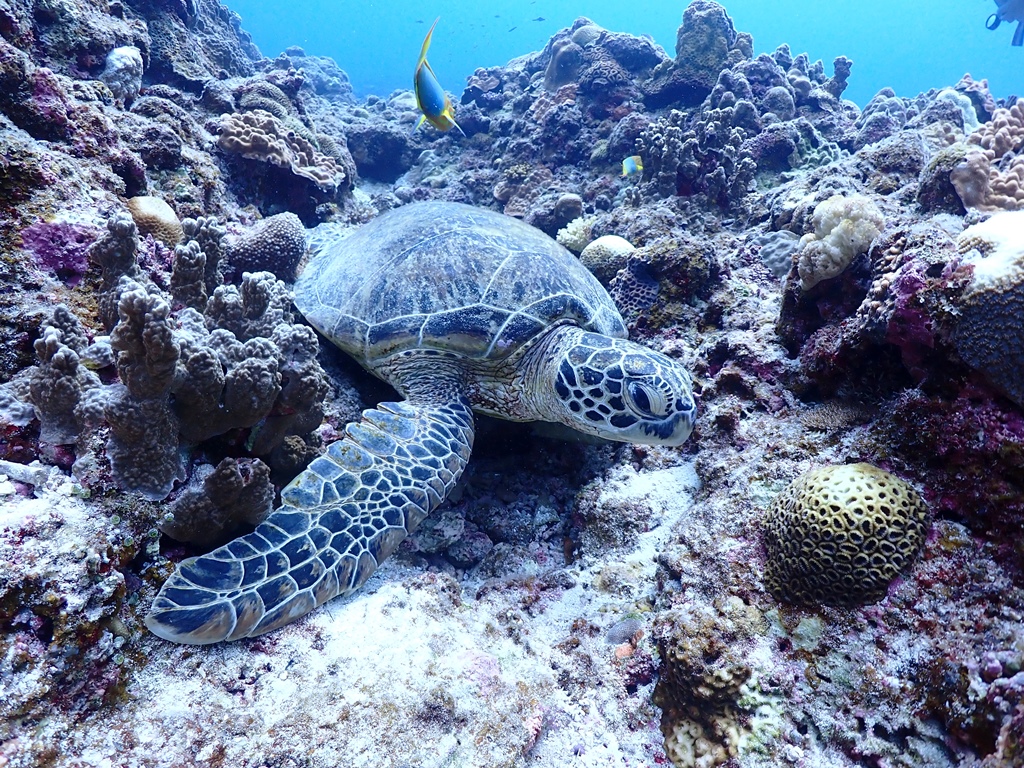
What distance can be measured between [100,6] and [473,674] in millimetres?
7069

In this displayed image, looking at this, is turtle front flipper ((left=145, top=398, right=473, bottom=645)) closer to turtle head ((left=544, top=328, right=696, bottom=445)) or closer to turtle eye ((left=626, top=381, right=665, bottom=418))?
turtle head ((left=544, top=328, right=696, bottom=445))

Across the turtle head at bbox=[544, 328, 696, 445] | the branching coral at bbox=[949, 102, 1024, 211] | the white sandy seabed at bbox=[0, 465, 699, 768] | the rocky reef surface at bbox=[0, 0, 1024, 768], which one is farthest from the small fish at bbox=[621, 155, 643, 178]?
the white sandy seabed at bbox=[0, 465, 699, 768]

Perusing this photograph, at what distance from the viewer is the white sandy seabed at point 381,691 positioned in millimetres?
1237

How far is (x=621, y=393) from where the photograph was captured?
2.49 m

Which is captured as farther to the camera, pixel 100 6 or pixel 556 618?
pixel 100 6

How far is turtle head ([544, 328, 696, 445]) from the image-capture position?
2.41 metres

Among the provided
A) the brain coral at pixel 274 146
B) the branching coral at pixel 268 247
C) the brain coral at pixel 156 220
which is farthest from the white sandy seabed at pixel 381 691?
the brain coral at pixel 274 146

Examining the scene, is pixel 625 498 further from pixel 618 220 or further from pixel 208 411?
pixel 618 220

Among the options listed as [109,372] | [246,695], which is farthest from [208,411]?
[246,695]

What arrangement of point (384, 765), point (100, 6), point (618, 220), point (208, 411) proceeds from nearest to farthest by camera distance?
point (384, 765) → point (208, 411) → point (100, 6) → point (618, 220)

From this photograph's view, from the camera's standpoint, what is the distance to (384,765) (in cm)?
133

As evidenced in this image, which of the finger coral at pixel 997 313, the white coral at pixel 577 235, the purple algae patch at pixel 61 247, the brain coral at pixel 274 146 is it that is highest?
the white coral at pixel 577 235

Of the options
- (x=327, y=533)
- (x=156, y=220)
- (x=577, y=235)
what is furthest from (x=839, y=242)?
A: (x=156, y=220)

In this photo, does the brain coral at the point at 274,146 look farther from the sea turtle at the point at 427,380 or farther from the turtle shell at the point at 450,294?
the turtle shell at the point at 450,294
